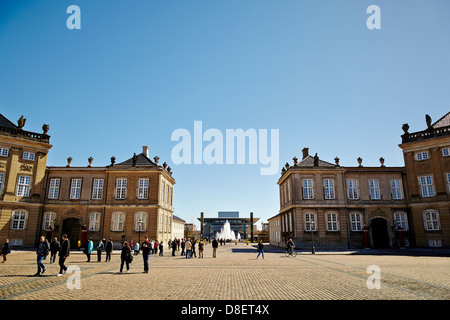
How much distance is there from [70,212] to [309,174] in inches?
1281

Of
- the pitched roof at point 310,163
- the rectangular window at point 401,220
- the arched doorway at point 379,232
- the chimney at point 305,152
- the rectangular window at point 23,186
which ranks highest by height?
the chimney at point 305,152

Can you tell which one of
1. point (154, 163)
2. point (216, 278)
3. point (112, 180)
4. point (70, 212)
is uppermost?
point (154, 163)

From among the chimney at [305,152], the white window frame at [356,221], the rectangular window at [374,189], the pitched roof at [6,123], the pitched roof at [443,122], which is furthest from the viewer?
the chimney at [305,152]

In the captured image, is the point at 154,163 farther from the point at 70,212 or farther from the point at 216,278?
the point at 216,278

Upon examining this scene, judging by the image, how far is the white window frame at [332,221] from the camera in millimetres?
36250

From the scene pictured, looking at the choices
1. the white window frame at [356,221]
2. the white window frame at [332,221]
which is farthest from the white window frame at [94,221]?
the white window frame at [356,221]

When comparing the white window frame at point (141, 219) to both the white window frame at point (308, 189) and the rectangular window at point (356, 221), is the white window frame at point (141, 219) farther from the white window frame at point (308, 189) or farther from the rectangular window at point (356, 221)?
the rectangular window at point (356, 221)

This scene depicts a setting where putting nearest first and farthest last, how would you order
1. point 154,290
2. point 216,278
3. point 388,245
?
point 154,290
point 216,278
point 388,245

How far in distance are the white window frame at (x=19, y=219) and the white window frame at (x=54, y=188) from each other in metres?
3.60

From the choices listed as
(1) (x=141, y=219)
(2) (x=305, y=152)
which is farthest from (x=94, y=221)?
(2) (x=305, y=152)
